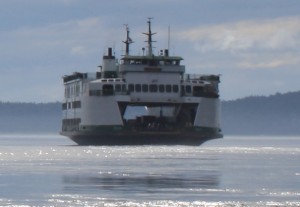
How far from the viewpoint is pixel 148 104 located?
10956 cm

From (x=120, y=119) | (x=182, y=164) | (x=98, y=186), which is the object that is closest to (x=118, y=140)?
(x=120, y=119)

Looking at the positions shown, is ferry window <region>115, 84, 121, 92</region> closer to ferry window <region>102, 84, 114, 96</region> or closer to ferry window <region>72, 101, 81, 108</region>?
ferry window <region>102, 84, 114, 96</region>

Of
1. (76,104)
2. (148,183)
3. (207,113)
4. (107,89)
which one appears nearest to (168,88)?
(207,113)

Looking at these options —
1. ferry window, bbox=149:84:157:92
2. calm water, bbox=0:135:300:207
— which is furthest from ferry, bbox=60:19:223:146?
calm water, bbox=0:135:300:207

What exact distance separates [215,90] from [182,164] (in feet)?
130

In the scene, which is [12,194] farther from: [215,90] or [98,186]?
[215,90]

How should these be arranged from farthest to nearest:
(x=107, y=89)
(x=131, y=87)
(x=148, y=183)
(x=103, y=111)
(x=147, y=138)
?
(x=131, y=87)
(x=107, y=89)
(x=103, y=111)
(x=147, y=138)
(x=148, y=183)

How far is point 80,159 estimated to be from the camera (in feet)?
271

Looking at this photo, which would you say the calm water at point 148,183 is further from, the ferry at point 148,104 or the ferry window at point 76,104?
the ferry window at point 76,104

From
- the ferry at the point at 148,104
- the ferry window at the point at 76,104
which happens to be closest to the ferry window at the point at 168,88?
the ferry at the point at 148,104

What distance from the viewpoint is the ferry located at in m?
106

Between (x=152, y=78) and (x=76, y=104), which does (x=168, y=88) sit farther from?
(x=76, y=104)

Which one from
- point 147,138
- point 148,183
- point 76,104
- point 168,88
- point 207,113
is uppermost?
point 168,88

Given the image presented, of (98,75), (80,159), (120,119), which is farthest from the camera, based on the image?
(98,75)
